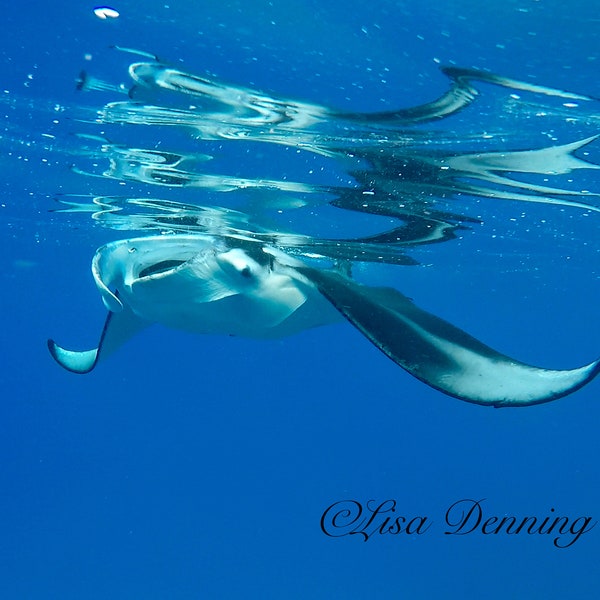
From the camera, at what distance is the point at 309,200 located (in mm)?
11758

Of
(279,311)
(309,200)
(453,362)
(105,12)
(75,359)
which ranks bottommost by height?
(453,362)

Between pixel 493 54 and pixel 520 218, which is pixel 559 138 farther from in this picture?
pixel 520 218

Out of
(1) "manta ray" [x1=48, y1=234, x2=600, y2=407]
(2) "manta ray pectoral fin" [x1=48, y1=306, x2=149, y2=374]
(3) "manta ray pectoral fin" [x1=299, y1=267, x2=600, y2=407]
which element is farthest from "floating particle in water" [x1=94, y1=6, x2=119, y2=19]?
(2) "manta ray pectoral fin" [x1=48, y1=306, x2=149, y2=374]

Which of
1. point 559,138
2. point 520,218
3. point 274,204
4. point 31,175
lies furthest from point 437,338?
point 31,175

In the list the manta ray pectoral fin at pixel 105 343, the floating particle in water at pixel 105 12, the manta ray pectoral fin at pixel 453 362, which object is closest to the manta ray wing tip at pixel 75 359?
the manta ray pectoral fin at pixel 105 343

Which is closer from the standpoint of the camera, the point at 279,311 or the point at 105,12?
the point at 105,12

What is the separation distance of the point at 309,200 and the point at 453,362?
294 inches

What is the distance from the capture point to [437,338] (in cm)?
512

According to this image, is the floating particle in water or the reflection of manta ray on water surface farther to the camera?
the floating particle in water

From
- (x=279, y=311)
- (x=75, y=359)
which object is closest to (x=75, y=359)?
(x=75, y=359)

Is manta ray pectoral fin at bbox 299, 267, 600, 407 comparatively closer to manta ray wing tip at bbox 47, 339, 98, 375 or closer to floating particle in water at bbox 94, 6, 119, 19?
floating particle in water at bbox 94, 6, 119, 19

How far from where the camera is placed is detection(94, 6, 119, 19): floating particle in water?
5485 mm

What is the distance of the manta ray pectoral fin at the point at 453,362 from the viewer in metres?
4.37

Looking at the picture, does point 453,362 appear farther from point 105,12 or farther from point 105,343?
point 105,343
